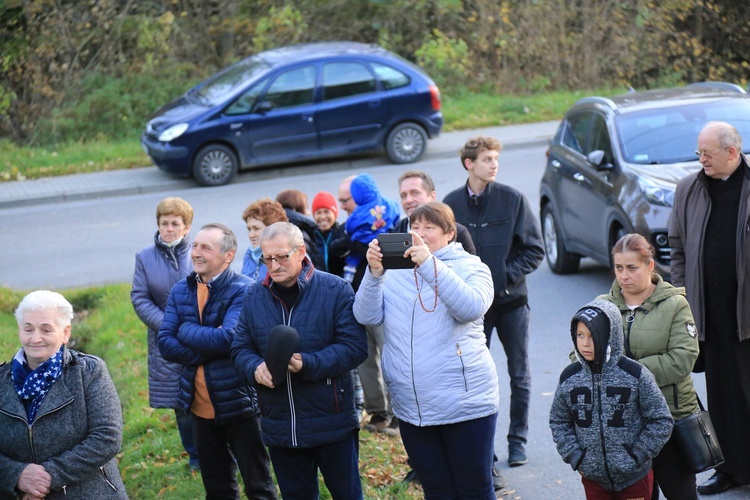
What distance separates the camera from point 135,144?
2075 cm

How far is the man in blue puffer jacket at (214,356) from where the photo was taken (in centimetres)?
605

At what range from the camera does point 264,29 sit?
23734 millimetres

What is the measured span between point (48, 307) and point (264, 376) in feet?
3.61

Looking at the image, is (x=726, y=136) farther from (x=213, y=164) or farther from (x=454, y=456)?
(x=213, y=164)

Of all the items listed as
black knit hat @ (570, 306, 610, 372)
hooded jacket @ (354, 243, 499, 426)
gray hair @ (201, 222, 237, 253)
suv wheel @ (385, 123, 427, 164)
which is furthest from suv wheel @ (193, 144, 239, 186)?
black knit hat @ (570, 306, 610, 372)

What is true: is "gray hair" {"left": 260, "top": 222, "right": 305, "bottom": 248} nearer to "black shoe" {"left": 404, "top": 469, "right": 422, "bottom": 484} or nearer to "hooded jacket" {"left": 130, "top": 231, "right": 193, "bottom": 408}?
"hooded jacket" {"left": 130, "top": 231, "right": 193, "bottom": 408}

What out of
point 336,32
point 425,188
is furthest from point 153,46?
point 425,188

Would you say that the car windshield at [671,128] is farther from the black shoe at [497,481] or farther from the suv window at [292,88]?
the suv window at [292,88]

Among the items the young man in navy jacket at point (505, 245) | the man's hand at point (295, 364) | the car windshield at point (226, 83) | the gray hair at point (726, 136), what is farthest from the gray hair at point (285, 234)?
the car windshield at point (226, 83)

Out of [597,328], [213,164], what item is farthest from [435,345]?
[213,164]

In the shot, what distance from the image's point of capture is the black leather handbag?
5453 millimetres

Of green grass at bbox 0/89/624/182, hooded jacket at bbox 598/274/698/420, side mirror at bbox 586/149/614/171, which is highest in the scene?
side mirror at bbox 586/149/614/171

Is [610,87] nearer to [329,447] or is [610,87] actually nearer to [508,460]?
[508,460]

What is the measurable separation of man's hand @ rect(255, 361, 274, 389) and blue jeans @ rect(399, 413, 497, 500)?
2.55ft
